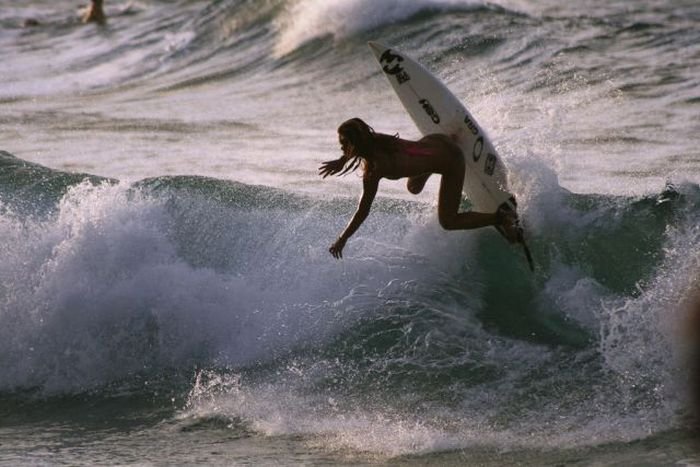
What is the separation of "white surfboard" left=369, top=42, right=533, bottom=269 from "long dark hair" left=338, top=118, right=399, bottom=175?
3.02ft

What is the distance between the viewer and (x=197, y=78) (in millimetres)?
18406

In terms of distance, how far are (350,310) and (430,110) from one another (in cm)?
142

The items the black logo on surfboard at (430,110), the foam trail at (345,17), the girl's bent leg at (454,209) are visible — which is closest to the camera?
the girl's bent leg at (454,209)

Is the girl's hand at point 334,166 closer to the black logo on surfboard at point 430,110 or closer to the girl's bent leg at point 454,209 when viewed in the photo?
the girl's bent leg at point 454,209

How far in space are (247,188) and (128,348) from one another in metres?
1.93

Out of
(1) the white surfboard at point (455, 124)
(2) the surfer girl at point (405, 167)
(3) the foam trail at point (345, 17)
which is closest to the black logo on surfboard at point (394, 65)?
(1) the white surfboard at point (455, 124)

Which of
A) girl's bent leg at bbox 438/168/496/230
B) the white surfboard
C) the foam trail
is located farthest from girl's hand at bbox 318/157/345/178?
the foam trail

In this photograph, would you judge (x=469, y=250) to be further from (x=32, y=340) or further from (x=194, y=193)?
(x=32, y=340)

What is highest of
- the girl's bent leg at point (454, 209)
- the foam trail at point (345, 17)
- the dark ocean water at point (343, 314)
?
the foam trail at point (345, 17)

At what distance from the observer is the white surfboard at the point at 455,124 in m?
7.96

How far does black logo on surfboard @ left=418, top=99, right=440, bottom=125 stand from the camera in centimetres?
806

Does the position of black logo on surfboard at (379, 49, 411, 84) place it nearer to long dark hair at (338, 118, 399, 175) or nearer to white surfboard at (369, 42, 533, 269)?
white surfboard at (369, 42, 533, 269)

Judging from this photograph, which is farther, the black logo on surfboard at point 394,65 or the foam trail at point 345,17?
the foam trail at point 345,17

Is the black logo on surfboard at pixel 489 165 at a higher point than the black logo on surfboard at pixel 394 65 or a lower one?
lower
